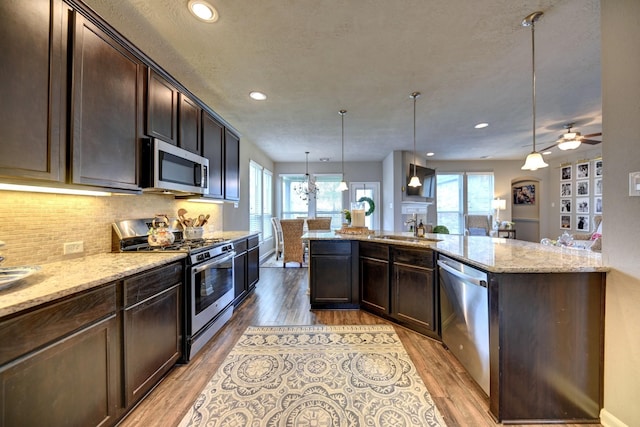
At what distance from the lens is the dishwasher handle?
62.5 inches

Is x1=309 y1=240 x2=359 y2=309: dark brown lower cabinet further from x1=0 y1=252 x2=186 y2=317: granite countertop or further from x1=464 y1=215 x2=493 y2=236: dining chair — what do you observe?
x1=464 y1=215 x2=493 y2=236: dining chair

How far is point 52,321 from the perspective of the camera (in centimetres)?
106

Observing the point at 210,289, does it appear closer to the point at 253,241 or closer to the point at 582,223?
the point at 253,241

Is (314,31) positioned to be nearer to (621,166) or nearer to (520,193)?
(621,166)

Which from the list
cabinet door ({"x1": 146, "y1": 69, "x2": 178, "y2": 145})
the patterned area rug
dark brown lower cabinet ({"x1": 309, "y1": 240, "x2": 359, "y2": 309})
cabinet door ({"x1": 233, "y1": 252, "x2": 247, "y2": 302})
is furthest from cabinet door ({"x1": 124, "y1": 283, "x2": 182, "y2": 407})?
dark brown lower cabinet ({"x1": 309, "y1": 240, "x2": 359, "y2": 309})

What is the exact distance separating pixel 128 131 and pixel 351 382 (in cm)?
238

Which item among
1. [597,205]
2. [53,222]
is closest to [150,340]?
[53,222]

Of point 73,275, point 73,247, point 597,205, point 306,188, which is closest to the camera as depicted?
point 73,275

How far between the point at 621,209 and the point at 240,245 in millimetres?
3167

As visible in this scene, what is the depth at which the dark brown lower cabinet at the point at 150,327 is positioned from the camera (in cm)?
145

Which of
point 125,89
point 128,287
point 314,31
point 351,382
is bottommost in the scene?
point 351,382

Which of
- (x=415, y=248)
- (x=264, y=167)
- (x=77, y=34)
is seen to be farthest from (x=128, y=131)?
(x=264, y=167)

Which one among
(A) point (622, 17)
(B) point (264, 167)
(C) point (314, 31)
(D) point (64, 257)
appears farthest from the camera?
(B) point (264, 167)

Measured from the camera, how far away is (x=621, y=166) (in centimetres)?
134
